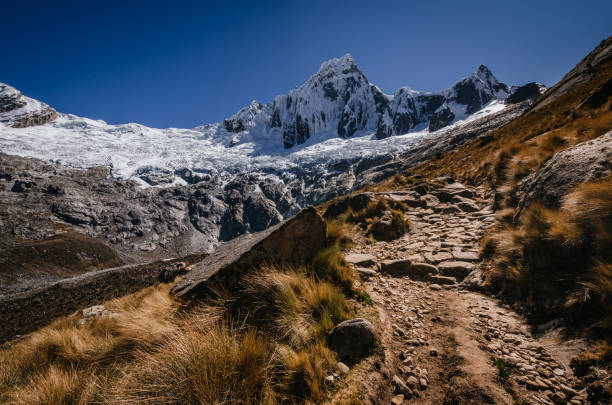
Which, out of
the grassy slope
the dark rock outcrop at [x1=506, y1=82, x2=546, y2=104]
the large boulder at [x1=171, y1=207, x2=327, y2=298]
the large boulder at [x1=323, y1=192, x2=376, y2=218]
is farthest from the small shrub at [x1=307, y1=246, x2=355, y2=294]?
the dark rock outcrop at [x1=506, y1=82, x2=546, y2=104]

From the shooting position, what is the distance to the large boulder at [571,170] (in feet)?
11.2

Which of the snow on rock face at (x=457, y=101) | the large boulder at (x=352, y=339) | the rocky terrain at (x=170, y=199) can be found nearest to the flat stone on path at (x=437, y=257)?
the large boulder at (x=352, y=339)

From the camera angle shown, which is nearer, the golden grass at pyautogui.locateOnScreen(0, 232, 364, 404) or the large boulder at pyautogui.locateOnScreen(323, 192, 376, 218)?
the golden grass at pyautogui.locateOnScreen(0, 232, 364, 404)

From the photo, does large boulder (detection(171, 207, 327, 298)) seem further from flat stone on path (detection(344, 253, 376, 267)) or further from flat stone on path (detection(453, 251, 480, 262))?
flat stone on path (detection(453, 251, 480, 262))

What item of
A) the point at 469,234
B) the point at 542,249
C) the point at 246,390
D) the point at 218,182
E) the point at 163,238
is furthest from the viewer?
the point at 218,182

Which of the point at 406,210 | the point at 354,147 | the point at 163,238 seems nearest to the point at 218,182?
the point at 163,238

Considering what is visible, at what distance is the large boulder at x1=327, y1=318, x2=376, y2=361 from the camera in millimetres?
2635

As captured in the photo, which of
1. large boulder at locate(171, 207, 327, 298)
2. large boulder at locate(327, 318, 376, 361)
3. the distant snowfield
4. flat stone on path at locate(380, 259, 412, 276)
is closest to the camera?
large boulder at locate(327, 318, 376, 361)

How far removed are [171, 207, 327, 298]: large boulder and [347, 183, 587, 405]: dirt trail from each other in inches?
55.2

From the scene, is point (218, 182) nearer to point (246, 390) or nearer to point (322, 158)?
point (322, 158)

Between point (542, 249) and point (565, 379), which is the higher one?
point (542, 249)

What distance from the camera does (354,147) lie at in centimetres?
18662

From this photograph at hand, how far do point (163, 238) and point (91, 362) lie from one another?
153 meters

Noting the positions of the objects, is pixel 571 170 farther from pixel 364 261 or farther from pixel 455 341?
pixel 364 261
